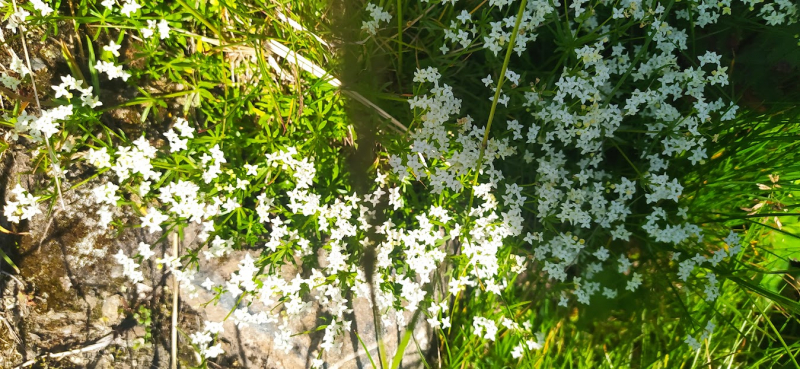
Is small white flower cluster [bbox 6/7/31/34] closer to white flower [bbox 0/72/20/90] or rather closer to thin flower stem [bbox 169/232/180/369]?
white flower [bbox 0/72/20/90]

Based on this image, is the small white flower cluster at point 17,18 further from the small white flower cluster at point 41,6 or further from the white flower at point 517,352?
the white flower at point 517,352

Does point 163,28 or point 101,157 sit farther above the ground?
point 163,28

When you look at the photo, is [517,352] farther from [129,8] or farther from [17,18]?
[17,18]

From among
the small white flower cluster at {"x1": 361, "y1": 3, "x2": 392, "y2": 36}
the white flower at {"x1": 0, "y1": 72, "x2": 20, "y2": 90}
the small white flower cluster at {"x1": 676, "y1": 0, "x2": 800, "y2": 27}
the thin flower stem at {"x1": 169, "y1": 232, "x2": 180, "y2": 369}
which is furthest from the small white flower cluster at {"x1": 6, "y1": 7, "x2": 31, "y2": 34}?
the small white flower cluster at {"x1": 676, "y1": 0, "x2": 800, "y2": 27}

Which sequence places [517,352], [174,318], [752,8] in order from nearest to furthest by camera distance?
[752,8], [174,318], [517,352]

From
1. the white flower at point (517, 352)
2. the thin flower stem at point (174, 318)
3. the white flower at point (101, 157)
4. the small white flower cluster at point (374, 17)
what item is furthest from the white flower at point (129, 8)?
the white flower at point (517, 352)

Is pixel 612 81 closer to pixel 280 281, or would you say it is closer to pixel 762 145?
pixel 762 145

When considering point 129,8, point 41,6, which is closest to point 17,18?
point 41,6

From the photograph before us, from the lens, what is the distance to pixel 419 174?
300cm

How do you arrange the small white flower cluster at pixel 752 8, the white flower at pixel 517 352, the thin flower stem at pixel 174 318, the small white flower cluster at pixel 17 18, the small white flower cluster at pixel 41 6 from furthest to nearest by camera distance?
the white flower at pixel 517 352 → the thin flower stem at pixel 174 318 → the small white flower cluster at pixel 752 8 → the small white flower cluster at pixel 17 18 → the small white flower cluster at pixel 41 6

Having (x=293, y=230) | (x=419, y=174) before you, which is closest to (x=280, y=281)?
(x=293, y=230)

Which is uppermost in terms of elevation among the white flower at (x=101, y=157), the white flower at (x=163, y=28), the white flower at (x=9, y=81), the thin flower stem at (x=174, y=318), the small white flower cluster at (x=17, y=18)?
the small white flower cluster at (x=17, y=18)

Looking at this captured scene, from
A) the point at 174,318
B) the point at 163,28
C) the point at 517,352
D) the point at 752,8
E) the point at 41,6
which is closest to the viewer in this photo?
the point at 41,6

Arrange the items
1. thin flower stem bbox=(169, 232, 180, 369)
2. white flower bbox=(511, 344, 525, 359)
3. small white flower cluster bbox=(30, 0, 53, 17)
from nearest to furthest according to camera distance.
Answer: small white flower cluster bbox=(30, 0, 53, 17), thin flower stem bbox=(169, 232, 180, 369), white flower bbox=(511, 344, 525, 359)
